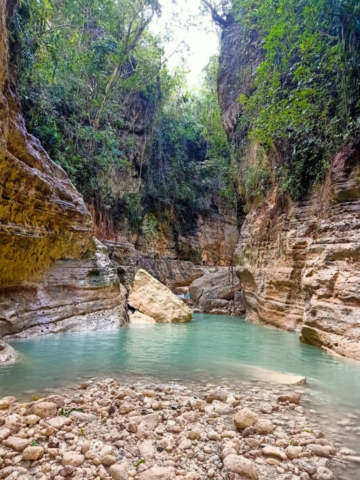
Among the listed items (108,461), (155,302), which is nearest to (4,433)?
(108,461)

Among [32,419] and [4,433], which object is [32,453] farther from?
[32,419]

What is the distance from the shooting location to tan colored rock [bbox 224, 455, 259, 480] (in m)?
1.66

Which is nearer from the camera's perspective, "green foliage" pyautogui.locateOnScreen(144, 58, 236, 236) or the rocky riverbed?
the rocky riverbed

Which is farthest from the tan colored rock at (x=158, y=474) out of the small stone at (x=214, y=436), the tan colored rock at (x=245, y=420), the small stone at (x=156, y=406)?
the small stone at (x=156, y=406)

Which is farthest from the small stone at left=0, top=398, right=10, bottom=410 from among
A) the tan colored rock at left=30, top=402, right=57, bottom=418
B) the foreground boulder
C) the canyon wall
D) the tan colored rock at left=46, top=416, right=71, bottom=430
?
the foreground boulder

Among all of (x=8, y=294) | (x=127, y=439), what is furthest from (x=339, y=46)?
(x=8, y=294)

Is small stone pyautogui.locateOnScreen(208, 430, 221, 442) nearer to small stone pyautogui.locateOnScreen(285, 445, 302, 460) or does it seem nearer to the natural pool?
small stone pyautogui.locateOnScreen(285, 445, 302, 460)

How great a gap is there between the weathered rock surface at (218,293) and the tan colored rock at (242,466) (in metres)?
11.6

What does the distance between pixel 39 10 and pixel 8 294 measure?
19.7ft

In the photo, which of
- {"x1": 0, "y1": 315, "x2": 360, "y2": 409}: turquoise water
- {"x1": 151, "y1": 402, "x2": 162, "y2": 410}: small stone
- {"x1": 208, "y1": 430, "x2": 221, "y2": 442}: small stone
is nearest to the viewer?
{"x1": 208, "y1": 430, "x2": 221, "y2": 442}: small stone

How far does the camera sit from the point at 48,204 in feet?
22.0

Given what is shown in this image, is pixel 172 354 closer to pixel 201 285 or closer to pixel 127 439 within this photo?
pixel 127 439

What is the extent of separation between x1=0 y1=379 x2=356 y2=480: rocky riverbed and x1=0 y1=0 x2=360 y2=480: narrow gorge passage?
1 cm

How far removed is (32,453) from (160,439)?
0.79m
